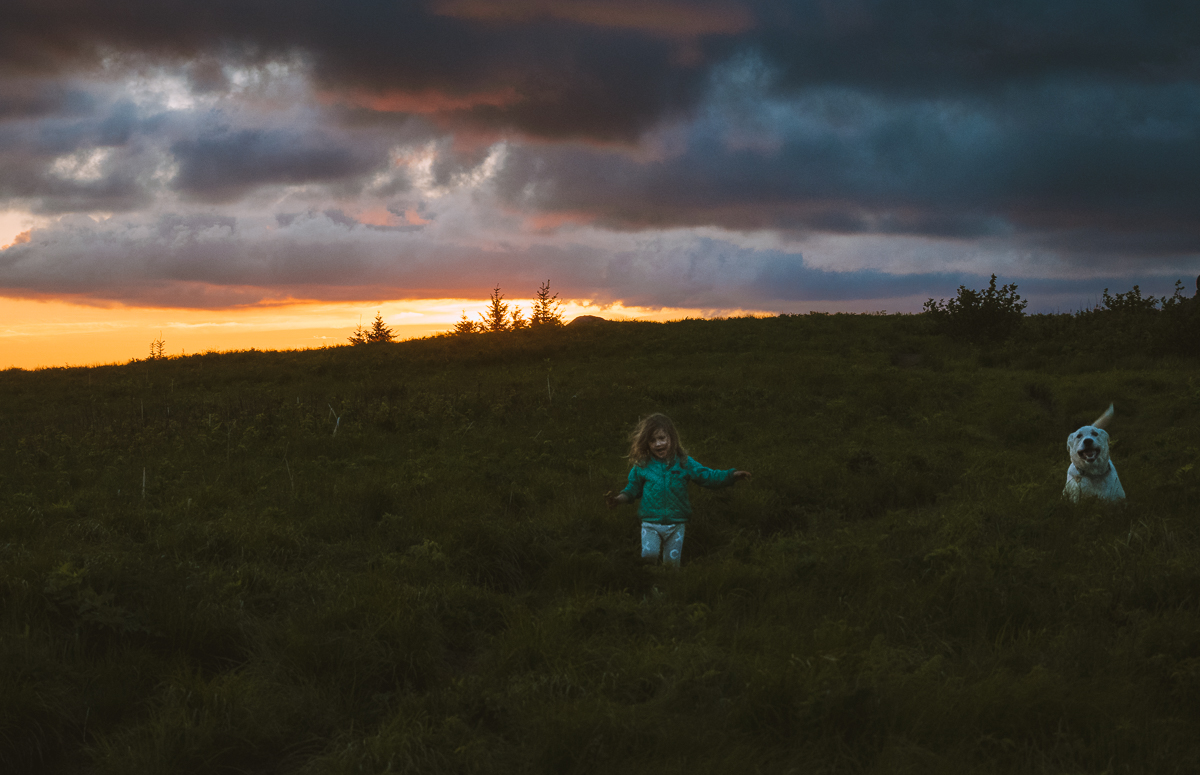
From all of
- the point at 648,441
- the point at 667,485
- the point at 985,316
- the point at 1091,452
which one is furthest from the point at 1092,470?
the point at 985,316

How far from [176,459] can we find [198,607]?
Result: 9221 mm

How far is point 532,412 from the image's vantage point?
17.9 metres

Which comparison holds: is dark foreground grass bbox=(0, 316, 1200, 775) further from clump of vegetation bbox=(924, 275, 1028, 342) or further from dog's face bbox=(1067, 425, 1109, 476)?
clump of vegetation bbox=(924, 275, 1028, 342)

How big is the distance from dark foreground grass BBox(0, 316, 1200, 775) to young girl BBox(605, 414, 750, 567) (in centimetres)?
43

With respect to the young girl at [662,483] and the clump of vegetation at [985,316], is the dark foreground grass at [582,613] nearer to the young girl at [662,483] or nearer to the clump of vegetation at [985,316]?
the young girl at [662,483]

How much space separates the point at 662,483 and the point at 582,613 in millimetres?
2440

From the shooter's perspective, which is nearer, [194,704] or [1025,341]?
[194,704]

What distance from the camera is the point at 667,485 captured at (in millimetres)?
8180

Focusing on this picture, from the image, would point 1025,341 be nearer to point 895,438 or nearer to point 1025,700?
point 895,438

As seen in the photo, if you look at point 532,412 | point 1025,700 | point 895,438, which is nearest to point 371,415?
point 532,412

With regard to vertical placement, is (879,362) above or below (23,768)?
above

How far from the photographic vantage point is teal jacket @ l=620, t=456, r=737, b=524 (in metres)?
8.13

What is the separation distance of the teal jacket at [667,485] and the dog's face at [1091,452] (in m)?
4.36

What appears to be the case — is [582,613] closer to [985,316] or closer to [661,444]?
[661,444]
